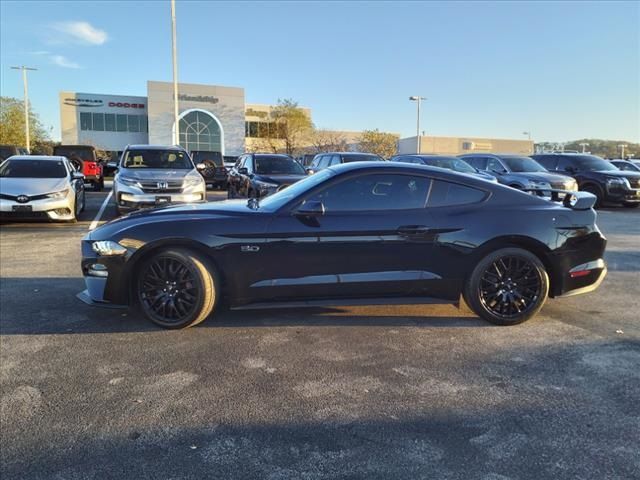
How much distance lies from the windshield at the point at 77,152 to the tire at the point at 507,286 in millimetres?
19354

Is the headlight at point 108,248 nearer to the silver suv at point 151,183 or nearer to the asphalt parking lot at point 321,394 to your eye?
the asphalt parking lot at point 321,394

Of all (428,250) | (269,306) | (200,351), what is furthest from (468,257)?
(200,351)

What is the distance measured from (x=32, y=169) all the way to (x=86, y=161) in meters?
9.11

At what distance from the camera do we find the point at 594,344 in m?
4.40

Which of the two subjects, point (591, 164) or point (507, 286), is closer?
point (507, 286)

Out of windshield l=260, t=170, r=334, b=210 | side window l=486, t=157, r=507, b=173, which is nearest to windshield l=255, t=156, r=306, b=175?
side window l=486, t=157, r=507, b=173

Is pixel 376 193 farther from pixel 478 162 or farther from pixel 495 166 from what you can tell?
pixel 478 162

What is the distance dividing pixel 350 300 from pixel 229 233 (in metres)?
1.23

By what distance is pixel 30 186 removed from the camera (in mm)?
10516

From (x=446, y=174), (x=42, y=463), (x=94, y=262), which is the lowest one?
(x=42, y=463)

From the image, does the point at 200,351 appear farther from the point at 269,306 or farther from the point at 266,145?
the point at 266,145

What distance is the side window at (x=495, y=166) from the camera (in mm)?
15709

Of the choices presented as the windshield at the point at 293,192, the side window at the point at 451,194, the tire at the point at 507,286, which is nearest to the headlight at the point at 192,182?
the windshield at the point at 293,192

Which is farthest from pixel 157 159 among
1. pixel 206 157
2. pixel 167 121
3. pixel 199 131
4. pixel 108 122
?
pixel 108 122
